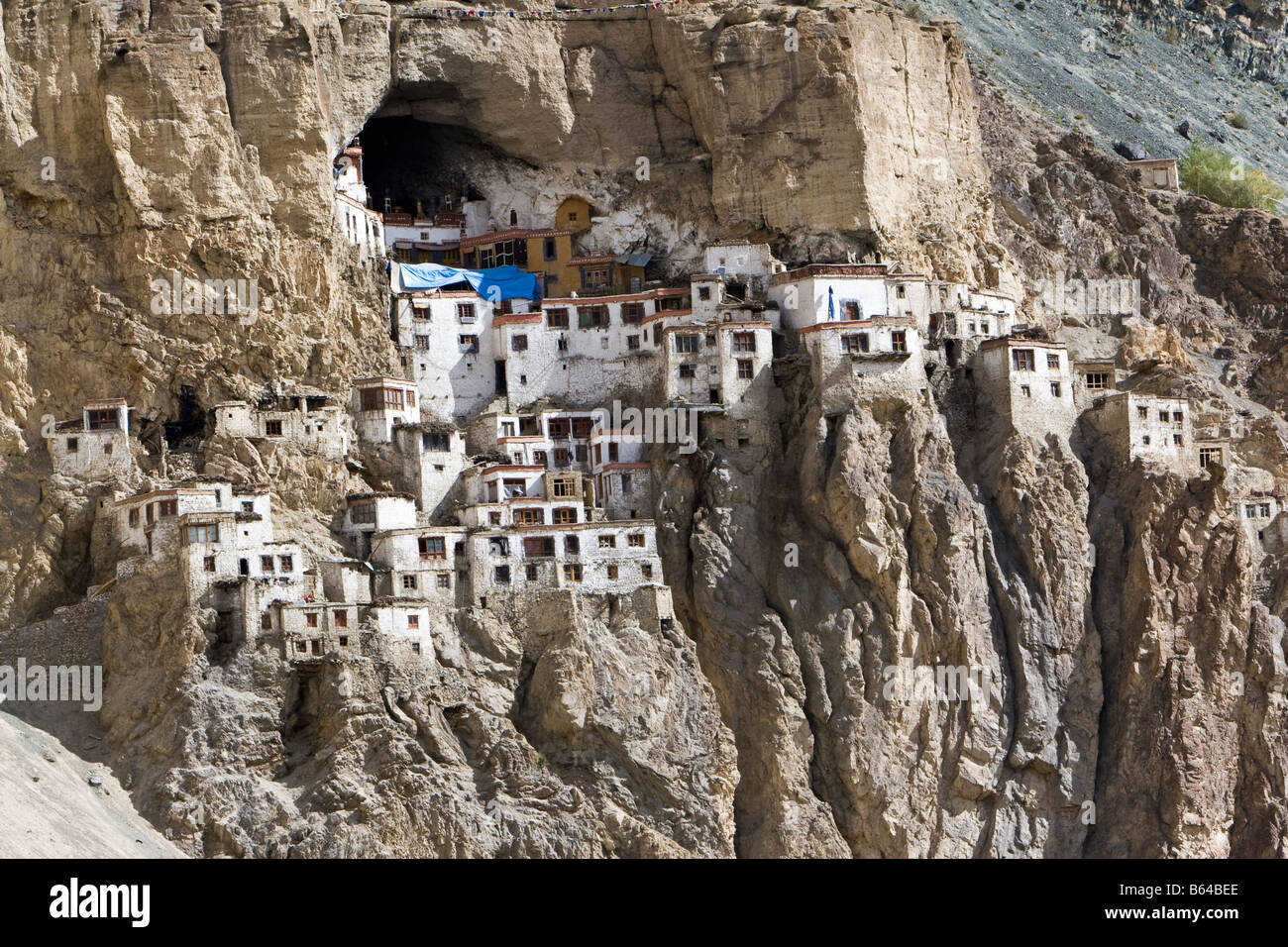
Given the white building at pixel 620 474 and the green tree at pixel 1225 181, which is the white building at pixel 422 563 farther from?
the green tree at pixel 1225 181

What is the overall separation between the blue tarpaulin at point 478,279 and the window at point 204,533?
1607 centimetres

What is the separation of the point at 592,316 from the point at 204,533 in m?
17.8

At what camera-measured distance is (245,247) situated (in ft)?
242

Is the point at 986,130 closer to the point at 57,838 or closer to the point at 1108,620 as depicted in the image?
the point at 1108,620

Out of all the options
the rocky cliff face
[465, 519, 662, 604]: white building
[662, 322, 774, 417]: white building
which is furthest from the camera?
[662, 322, 774, 417]: white building

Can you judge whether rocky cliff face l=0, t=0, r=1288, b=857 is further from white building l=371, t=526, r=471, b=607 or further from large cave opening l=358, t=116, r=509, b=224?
large cave opening l=358, t=116, r=509, b=224

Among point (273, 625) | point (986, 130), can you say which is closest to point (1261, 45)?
point (986, 130)

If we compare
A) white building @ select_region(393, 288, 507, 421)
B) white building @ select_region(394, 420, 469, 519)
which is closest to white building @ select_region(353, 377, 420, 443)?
white building @ select_region(394, 420, 469, 519)

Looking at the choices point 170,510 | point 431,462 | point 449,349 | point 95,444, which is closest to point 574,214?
point 449,349

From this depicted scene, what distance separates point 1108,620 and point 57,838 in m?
34.0

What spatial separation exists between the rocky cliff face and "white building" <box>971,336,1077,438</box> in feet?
2.13

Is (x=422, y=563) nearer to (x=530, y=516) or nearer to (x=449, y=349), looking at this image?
(x=530, y=516)

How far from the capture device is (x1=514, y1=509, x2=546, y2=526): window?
6969 centimetres

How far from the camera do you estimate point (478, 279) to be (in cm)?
7962
